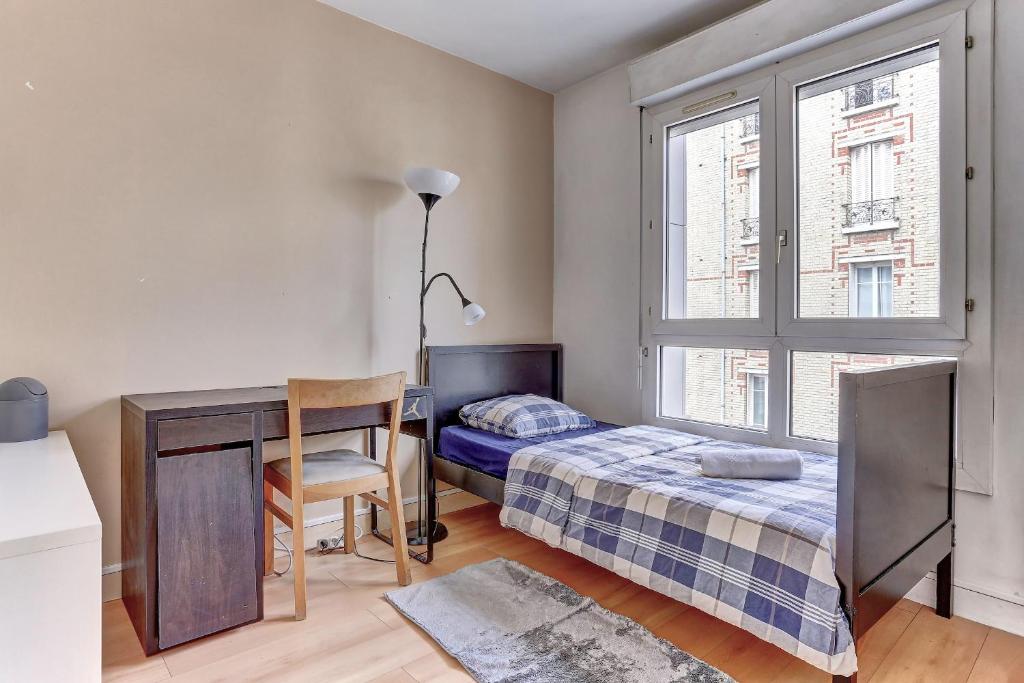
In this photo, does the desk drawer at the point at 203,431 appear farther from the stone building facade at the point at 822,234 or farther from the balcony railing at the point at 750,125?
the balcony railing at the point at 750,125

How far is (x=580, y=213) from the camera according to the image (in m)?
3.57

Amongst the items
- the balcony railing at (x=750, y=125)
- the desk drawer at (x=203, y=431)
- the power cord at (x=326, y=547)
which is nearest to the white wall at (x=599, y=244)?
the balcony railing at (x=750, y=125)

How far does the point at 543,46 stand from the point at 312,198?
4.99ft

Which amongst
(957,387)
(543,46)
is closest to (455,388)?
(543,46)

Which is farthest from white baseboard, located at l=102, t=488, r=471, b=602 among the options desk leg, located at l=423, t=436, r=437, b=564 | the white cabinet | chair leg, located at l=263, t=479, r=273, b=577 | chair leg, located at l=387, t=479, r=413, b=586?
the white cabinet

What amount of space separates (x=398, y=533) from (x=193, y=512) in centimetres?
76

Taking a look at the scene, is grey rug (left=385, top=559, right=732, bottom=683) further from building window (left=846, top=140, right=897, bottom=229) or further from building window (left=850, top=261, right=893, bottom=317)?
building window (left=846, top=140, right=897, bottom=229)

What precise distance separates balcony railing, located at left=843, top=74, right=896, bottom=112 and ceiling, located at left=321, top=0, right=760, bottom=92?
26.6 inches

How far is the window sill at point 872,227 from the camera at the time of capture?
229 centimetres

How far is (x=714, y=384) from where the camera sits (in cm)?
293

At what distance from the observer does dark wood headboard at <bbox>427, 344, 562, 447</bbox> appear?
3096mm

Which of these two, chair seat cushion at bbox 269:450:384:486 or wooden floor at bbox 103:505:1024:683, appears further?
chair seat cushion at bbox 269:450:384:486

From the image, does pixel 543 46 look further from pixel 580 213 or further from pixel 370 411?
pixel 370 411

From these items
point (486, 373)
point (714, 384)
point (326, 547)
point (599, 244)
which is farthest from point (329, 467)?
point (599, 244)
